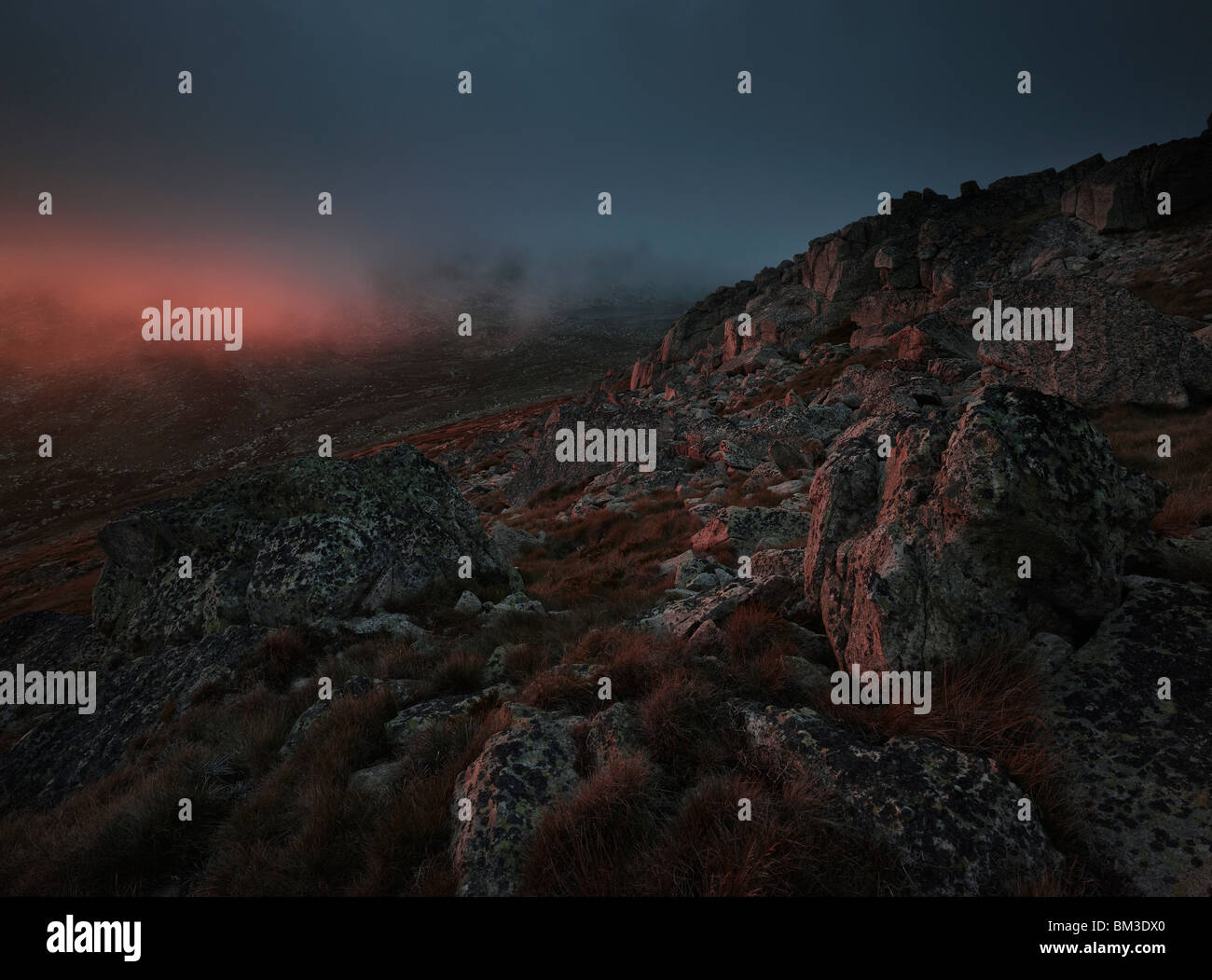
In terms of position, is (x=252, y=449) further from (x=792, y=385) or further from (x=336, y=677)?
(x=336, y=677)

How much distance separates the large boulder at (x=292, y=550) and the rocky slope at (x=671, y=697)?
0.07m

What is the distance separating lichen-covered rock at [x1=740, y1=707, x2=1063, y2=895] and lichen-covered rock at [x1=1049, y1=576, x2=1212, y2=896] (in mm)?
502

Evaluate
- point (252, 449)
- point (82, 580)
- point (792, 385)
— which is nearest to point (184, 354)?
point (252, 449)

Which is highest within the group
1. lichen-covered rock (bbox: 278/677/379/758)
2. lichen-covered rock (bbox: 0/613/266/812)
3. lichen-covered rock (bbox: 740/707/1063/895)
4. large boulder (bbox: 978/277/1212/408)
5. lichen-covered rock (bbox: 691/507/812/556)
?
large boulder (bbox: 978/277/1212/408)

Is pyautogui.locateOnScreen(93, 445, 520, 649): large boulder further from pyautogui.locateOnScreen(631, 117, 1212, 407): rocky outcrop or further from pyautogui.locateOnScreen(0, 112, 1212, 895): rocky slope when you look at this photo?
pyautogui.locateOnScreen(631, 117, 1212, 407): rocky outcrop

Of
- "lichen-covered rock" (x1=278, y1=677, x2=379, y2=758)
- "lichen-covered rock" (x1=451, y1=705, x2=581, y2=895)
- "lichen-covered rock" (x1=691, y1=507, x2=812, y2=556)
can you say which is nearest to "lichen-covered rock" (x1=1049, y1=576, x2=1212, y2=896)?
"lichen-covered rock" (x1=451, y1=705, x2=581, y2=895)

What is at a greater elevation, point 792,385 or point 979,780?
point 792,385

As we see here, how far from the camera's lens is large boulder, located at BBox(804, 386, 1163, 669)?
174 inches

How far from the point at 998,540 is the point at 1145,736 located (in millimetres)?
1625

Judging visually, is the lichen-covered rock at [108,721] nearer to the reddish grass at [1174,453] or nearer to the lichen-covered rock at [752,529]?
the lichen-covered rock at [752,529]

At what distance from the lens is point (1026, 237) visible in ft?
197

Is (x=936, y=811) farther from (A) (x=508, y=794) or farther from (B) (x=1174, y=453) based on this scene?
(B) (x=1174, y=453)

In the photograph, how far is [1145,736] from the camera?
3.59 metres
